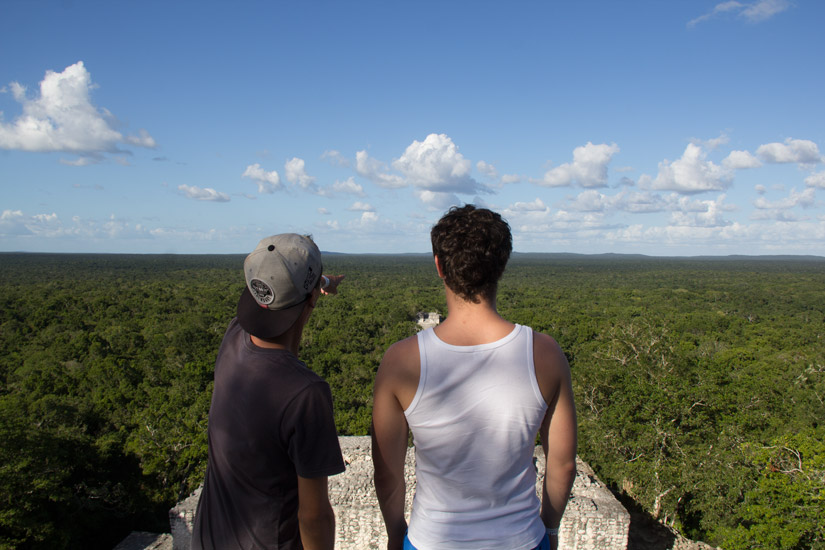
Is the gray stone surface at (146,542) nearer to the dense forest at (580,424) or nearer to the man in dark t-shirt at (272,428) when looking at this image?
the dense forest at (580,424)

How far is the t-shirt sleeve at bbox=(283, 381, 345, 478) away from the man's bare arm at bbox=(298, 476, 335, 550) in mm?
51

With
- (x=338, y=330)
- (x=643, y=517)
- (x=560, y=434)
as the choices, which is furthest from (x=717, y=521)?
(x=338, y=330)

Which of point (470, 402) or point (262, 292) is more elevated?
point (262, 292)

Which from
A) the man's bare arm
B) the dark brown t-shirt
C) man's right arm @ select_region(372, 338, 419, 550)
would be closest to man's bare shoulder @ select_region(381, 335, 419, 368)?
man's right arm @ select_region(372, 338, 419, 550)

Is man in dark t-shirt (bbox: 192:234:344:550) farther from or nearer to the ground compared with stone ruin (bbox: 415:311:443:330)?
farther from the ground

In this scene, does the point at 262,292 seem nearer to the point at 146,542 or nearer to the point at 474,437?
the point at 474,437

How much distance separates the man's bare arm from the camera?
1.70 metres

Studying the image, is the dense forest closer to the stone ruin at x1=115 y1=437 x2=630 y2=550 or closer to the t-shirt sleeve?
the stone ruin at x1=115 y1=437 x2=630 y2=550

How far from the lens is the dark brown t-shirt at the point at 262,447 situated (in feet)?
5.43

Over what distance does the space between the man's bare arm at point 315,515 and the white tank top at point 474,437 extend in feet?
1.12

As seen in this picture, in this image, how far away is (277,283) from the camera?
1.81 metres

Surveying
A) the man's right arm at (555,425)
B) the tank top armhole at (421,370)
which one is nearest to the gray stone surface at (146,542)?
the man's right arm at (555,425)

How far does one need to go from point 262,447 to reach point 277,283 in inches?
23.7

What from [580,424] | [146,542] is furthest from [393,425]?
[580,424]
